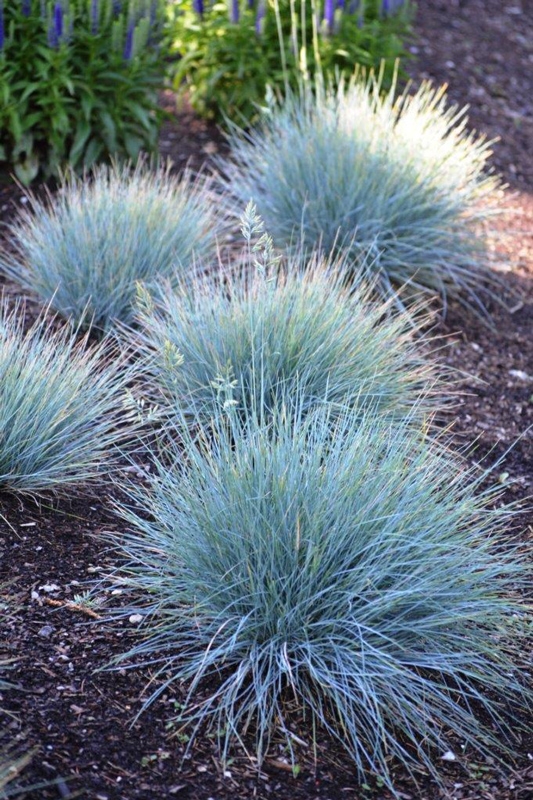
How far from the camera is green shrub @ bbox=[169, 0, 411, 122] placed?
6.16 meters

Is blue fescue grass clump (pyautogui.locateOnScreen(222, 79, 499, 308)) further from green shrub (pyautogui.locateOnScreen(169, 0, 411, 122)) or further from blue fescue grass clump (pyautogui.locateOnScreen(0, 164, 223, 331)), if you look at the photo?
green shrub (pyautogui.locateOnScreen(169, 0, 411, 122))

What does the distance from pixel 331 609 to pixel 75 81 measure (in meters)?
3.82

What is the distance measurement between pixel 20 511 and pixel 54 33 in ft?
9.84

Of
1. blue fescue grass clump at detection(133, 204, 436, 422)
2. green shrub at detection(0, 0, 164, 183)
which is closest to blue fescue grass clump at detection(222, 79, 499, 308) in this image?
green shrub at detection(0, 0, 164, 183)

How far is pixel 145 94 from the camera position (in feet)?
19.0

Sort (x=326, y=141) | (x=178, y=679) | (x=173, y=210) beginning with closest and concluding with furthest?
(x=178, y=679) → (x=173, y=210) → (x=326, y=141)

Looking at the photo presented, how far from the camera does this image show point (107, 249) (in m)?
4.43

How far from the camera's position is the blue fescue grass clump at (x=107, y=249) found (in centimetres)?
437

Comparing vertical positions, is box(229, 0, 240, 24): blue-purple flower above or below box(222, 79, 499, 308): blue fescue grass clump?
above

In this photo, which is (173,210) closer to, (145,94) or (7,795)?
(145,94)

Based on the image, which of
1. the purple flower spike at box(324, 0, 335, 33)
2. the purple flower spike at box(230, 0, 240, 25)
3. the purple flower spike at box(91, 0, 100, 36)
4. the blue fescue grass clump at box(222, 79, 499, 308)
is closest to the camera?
the blue fescue grass clump at box(222, 79, 499, 308)

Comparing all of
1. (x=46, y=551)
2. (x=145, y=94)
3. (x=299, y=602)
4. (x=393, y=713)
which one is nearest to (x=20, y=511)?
(x=46, y=551)

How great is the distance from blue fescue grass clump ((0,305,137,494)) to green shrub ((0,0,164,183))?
2.29 m

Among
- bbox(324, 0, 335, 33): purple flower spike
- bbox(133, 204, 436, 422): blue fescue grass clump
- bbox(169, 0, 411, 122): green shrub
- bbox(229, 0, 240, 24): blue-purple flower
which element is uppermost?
bbox(324, 0, 335, 33): purple flower spike
